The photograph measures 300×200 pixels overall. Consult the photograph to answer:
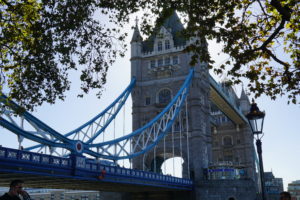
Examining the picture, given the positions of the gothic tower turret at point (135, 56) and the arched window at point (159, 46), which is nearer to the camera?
the gothic tower turret at point (135, 56)

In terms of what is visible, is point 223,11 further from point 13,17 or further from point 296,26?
point 13,17

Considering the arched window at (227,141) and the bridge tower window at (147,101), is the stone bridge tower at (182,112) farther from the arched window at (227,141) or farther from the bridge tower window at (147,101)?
the arched window at (227,141)

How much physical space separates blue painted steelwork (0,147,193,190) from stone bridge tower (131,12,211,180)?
12.5 m

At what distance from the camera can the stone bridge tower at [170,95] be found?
46031 millimetres

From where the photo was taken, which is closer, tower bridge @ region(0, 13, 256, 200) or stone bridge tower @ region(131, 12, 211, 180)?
tower bridge @ region(0, 13, 256, 200)

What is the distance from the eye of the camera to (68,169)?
2317 centimetres

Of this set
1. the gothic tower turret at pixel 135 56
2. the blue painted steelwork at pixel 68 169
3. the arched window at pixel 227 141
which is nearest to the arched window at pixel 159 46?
the gothic tower turret at pixel 135 56

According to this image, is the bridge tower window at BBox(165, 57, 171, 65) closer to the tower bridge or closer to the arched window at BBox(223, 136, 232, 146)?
the tower bridge

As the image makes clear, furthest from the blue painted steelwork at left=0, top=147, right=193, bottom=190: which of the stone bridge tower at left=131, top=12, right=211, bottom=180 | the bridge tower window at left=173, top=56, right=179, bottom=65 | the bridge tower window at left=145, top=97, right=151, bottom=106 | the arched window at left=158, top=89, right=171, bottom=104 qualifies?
the bridge tower window at left=173, top=56, right=179, bottom=65

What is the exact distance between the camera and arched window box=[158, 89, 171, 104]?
49.5 metres

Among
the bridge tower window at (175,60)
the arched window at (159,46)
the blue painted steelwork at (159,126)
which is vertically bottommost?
the blue painted steelwork at (159,126)

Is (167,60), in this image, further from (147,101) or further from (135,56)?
(147,101)

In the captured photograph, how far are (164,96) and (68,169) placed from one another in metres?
28.0

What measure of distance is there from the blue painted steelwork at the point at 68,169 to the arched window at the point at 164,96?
54.4ft
